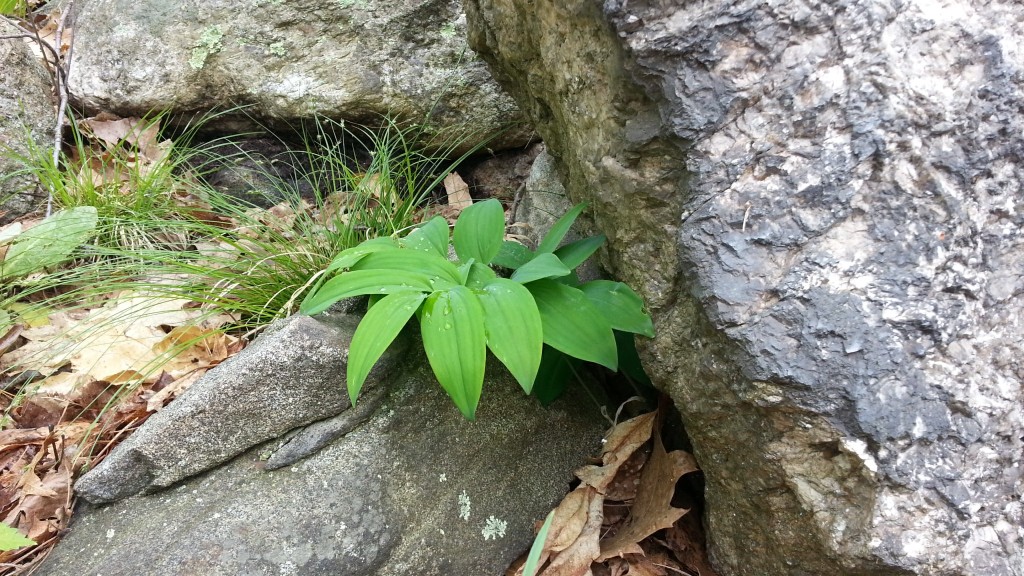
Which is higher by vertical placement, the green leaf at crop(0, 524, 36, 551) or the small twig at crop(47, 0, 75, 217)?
the small twig at crop(47, 0, 75, 217)

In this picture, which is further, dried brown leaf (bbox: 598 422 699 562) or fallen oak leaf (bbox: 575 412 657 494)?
fallen oak leaf (bbox: 575 412 657 494)

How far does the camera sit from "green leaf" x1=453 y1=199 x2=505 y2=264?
160cm

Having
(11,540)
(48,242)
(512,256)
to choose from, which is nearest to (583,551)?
(512,256)

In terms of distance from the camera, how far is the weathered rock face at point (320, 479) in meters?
1.40

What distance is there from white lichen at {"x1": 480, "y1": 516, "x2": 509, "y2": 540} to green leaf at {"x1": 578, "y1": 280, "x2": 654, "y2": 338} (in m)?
0.54

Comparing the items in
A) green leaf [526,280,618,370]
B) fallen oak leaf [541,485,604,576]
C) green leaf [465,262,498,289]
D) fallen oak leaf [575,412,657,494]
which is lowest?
fallen oak leaf [541,485,604,576]

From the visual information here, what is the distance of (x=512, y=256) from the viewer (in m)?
1.70

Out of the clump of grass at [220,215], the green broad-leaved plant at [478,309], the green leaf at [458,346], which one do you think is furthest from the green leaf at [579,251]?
the clump of grass at [220,215]

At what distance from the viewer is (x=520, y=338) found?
1.26 m

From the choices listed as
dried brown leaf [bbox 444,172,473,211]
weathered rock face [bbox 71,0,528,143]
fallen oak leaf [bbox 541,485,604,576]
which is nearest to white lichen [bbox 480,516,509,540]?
fallen oak leaf [bbox 541,485,604,576]

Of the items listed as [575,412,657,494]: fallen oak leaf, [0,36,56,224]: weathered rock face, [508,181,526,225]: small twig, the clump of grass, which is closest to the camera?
[575,412,657,494]: fallen oak leaf

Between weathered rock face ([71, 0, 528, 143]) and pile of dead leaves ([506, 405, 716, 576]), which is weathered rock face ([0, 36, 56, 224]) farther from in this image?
pile of dead leaves ([506, 405, 716, 576])

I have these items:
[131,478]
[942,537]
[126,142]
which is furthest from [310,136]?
[942,537]

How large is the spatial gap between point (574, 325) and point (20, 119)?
283 centimetres
